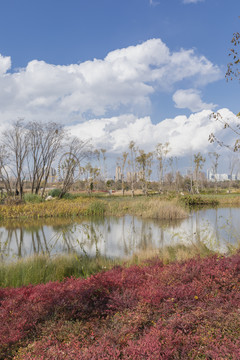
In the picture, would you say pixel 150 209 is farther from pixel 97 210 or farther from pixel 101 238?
pixel 101 238

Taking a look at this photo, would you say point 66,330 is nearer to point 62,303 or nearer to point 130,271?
point 62,303

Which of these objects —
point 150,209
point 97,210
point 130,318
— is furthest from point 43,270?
point 97,210

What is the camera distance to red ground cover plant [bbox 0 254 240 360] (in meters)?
2.25

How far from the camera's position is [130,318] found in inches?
110

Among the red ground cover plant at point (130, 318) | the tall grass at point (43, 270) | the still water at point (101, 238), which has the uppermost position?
the red ground cover plant at point (130, 318)

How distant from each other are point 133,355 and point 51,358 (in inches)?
25.5

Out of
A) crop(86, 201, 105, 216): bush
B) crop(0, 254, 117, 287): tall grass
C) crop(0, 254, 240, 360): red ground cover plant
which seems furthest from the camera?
crop(86, 201, 105, 216): bush

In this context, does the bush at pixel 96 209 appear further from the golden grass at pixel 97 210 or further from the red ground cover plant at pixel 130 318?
the red ground cover plant at pixel 130 318

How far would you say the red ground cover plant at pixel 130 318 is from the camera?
2246 millimetres

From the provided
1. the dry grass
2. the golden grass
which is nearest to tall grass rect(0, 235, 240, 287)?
the dry grass

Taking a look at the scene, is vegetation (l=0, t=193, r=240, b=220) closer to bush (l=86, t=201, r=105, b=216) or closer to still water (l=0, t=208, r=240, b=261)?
bush (l=86, t=201, r=105, b=216)

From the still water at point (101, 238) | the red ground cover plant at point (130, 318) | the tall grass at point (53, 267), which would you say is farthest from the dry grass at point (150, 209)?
the red ground cover plant at point (130, 318)

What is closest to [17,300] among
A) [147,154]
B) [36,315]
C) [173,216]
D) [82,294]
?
[36,315]

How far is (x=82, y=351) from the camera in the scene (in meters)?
2.25
